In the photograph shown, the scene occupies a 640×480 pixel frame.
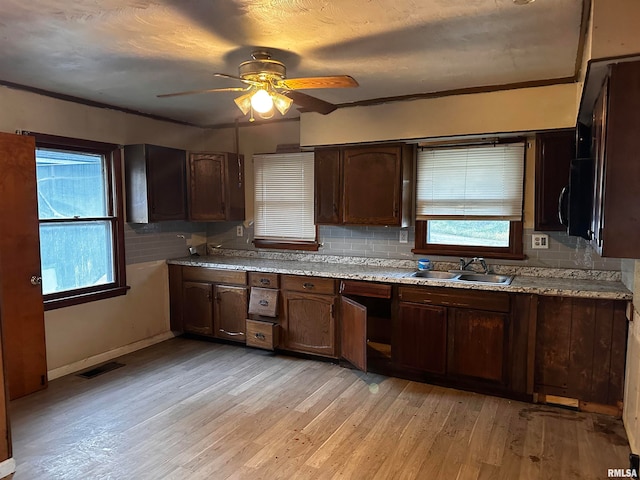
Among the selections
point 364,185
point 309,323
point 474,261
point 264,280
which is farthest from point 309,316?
point 474,261

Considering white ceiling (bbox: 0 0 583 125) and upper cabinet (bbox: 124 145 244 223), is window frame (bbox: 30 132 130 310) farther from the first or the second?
white ceiling (bbox: 0 0 583 125)

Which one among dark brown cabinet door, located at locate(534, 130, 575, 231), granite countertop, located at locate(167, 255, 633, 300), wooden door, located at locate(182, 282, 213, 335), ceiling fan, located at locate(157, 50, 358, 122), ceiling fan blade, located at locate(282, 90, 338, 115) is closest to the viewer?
ceiling fan, located at locate(157, 50, 358, 122)

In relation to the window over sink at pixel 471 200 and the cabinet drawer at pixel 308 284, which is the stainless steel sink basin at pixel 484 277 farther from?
the cabinet drawer at pixel 308 284

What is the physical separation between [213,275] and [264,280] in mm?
620

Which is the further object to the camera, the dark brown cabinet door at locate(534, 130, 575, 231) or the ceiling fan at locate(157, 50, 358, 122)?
the dark brown cabinet door at locate(534, 130, 575, 231)

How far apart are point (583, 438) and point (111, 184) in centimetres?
431

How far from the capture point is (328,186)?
4.18 m

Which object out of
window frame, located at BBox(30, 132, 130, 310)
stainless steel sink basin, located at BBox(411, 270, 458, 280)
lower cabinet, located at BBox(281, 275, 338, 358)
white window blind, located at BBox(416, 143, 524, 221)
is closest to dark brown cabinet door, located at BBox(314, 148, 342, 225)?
lower cabinet, located at BBox(281, 275, 338, 358)

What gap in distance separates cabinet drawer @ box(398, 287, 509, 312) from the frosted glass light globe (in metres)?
1.85

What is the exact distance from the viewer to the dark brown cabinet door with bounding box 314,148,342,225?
163 inches

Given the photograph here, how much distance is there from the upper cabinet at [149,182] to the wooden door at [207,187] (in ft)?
0.81

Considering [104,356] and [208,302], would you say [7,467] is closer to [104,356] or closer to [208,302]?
[104,356]

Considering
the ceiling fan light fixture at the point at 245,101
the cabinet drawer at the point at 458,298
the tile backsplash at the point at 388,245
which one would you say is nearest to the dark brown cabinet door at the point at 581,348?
the cabinet drawer at the point at 458,298

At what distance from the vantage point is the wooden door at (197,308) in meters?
4.55
